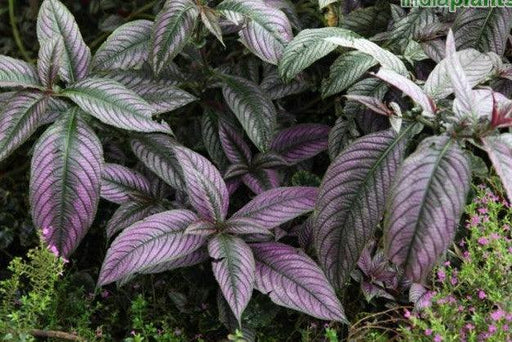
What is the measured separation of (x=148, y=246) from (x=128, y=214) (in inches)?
9.0

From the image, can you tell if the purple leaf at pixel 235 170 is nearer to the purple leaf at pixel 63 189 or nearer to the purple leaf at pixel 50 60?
the purple leaf at pixel 63 189

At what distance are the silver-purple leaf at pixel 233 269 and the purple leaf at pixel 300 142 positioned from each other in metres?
0.41

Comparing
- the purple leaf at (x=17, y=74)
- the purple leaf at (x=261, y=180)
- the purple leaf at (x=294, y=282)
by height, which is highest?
the purple leaf at (x=17, y=74)

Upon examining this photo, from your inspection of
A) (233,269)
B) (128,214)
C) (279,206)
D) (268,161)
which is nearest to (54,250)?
Answer: (128,214)

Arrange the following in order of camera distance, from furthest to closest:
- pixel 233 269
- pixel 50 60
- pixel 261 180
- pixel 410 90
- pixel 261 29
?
pixel 261 180 < pixel 261 29 < pixel 50 60 < pixel 233 269 < pixel 410 90

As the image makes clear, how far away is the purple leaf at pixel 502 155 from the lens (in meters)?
→ 1.19

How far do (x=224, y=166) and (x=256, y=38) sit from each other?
36 centimetres

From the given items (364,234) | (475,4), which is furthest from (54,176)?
(475,4)

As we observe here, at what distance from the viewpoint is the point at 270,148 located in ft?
5.95

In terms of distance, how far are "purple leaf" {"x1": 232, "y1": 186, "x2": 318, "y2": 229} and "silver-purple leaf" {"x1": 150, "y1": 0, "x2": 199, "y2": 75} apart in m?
0.36

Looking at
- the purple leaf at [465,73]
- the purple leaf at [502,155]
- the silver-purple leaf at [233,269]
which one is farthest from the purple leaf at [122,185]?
the purple leaf at [502,155]

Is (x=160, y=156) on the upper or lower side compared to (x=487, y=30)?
lower

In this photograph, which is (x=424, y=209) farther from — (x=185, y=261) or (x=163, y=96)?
(x=163, y=96)

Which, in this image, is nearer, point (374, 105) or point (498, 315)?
point (498, 315)
